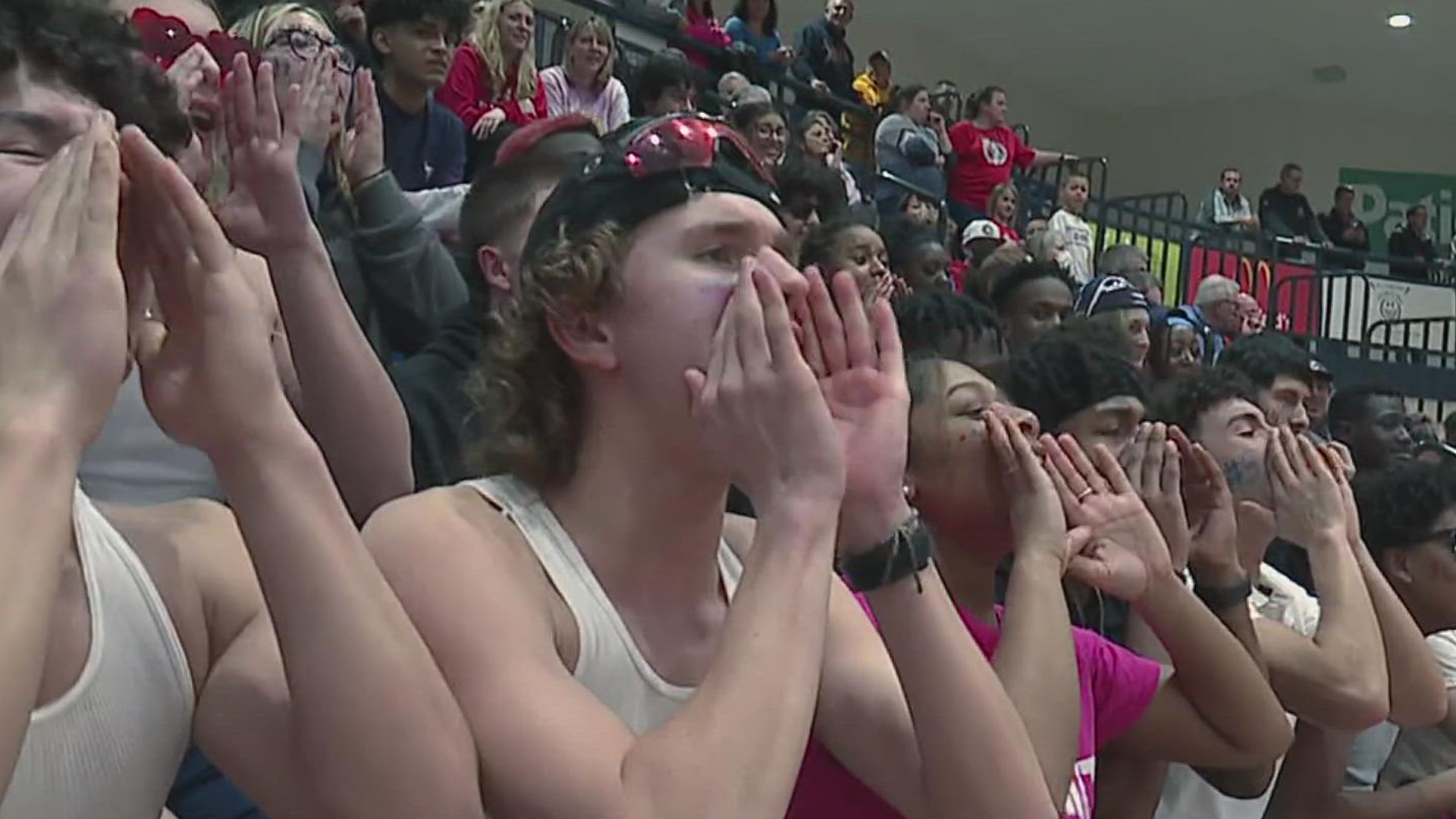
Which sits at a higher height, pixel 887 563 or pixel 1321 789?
pixel 887 563

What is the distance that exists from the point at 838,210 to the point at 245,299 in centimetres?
340

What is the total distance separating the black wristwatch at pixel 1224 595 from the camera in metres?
2.49

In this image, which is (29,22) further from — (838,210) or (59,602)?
(838,210)

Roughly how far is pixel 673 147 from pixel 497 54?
4.04m

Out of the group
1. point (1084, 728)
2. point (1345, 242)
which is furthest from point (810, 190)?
point (1345, 242)

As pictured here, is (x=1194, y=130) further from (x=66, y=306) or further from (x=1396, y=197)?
(x=66, y=306)

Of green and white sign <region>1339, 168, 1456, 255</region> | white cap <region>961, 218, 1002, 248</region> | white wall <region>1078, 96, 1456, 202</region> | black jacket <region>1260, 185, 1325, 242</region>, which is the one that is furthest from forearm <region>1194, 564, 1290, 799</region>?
green and white sign <region>1339, 168, 1456, 255</region>

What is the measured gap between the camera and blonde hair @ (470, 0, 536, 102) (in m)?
5.41

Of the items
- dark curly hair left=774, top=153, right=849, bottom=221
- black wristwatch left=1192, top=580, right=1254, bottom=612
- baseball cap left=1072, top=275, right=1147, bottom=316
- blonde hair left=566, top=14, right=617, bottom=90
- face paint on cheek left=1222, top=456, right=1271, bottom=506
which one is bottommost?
black wristwatch left=1192, top=580, right=1254, bottom=612

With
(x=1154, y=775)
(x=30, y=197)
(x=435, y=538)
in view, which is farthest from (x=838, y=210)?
(x=30, y=197)

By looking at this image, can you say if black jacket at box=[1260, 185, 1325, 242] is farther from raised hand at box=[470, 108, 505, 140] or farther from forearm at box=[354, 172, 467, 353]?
forearm at box=[354, 172, 467, 353]

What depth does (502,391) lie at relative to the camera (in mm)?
1689

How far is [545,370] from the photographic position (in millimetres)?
1686

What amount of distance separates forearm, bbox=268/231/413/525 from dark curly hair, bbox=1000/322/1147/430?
3.64 ft
